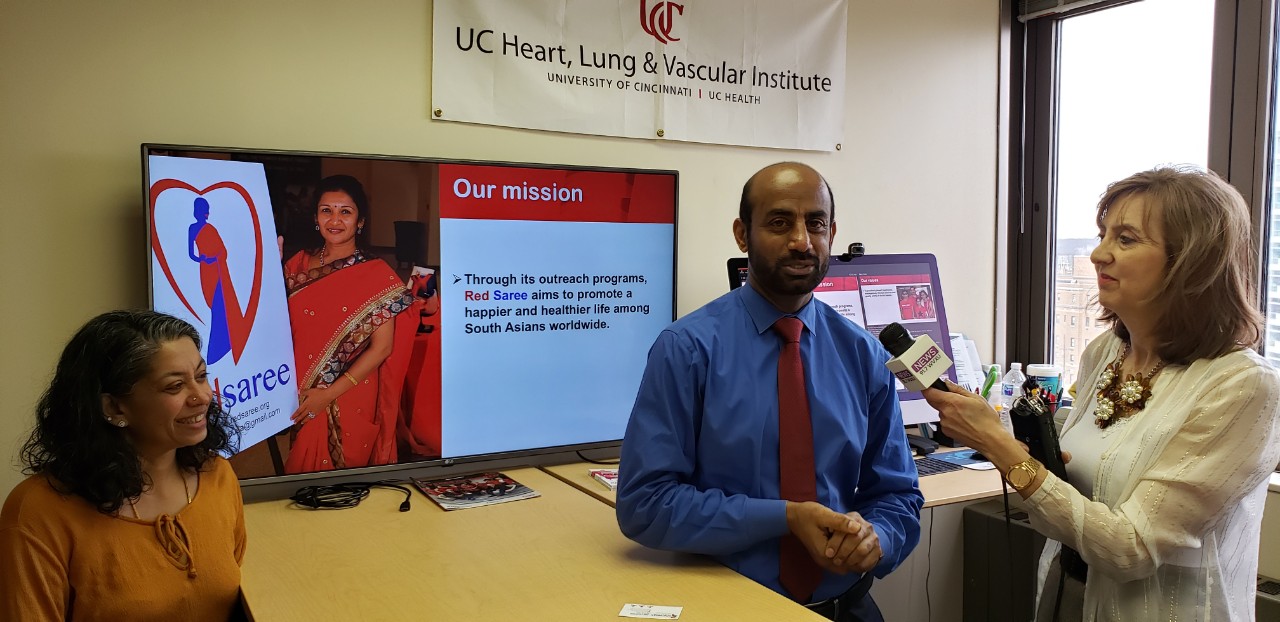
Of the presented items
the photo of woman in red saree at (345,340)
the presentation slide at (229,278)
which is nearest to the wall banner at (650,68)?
the photo of woman in red saree at (345,340)

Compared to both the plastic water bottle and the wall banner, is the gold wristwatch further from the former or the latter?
the plastic water bottle

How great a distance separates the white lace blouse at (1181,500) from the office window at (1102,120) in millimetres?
1599

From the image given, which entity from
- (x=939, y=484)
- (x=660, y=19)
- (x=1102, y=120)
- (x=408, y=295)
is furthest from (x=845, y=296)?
(x=408, y=295)

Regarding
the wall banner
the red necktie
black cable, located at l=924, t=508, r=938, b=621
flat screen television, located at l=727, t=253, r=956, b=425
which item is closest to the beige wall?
the wall banner

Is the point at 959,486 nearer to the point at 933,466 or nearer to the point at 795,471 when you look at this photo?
the point at 933,466

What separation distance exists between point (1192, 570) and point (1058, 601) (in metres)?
0.32

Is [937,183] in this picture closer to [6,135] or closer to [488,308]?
[488,308]

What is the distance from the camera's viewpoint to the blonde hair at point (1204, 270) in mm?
1792

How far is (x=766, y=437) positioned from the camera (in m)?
1.86

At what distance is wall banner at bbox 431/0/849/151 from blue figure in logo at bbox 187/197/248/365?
74cm

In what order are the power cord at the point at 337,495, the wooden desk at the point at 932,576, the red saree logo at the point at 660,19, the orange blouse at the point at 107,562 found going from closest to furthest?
the orange blouse at the point at 107,562 → the power cord at the point at 337,495 → the red saree logo at the point at 660,19 → the wooden desk at the point at 932,576

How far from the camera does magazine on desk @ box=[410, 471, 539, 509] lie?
2436mm

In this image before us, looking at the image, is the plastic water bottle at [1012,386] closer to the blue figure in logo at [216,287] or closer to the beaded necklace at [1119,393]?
the beaded necklace at [1119,393]

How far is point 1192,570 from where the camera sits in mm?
1807
